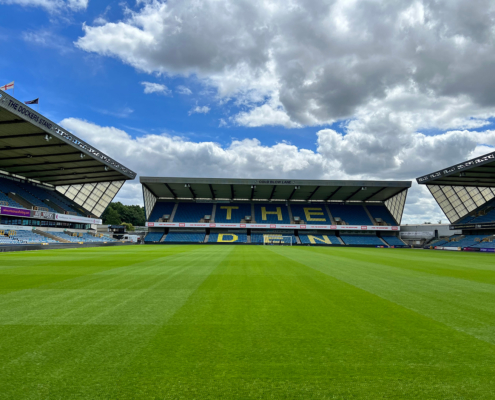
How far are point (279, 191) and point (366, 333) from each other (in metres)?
53.1

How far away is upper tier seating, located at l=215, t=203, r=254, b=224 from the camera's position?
58.3 meters

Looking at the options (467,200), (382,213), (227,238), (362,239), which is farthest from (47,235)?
(467,200)

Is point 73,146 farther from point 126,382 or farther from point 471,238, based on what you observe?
point 471,238

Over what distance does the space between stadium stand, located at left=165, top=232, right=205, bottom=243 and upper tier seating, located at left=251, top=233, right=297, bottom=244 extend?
34.5ft

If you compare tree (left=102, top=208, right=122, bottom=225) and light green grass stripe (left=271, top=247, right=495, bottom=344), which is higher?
tree (left=102, top=208, right=122, bottom=225)

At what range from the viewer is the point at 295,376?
3.13 meters

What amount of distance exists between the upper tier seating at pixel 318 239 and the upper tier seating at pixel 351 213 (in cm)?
507

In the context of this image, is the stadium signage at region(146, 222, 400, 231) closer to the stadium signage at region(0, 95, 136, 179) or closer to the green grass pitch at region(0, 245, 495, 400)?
the stadium signage at region(0, 95, 136, 179)

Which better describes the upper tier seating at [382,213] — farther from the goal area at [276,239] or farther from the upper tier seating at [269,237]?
the goal area at [276,239]

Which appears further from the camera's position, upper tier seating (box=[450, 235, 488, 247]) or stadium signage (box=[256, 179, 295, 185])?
stadium signage (box=[256, 179, 295, 185])

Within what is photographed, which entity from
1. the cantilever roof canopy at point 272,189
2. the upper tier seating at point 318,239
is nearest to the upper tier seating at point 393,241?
the cantilever roof canopy at point 272,189

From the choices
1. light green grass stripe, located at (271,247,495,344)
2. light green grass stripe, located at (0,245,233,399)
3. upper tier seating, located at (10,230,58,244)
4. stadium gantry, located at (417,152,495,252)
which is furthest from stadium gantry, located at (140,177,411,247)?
light green grass stripe, located at (0,245,233,399)

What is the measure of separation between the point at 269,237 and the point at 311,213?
11.2 m

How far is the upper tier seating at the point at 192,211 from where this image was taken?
58281mm
